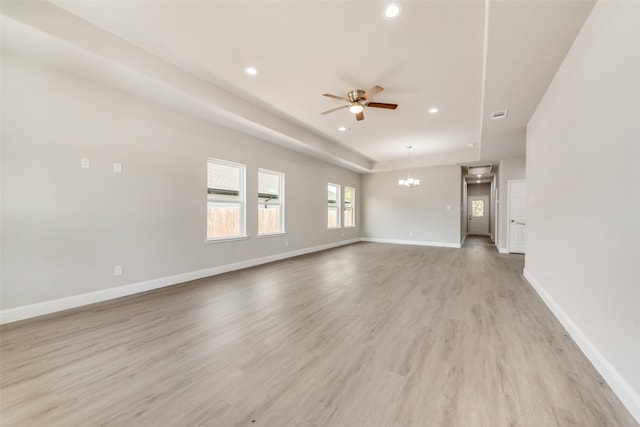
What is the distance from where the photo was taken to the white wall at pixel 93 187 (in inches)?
104

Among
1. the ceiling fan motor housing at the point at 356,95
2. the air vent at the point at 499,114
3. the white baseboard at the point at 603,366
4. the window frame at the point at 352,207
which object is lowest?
the white baseboard at the point at 603,366

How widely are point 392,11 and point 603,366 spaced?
132 inches

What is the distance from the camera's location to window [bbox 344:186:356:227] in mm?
9211

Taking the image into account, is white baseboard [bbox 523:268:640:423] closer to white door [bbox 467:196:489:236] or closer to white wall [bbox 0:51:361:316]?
white wall [bbox 0:51:361:316]

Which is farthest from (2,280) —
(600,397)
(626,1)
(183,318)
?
(626,1)

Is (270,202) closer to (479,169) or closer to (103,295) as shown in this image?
(103,295)

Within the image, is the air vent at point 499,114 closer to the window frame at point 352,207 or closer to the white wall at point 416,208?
the white wall at point 416,208

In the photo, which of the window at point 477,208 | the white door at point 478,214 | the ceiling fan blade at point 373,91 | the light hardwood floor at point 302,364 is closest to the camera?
the light hardwood floor at point 302,364

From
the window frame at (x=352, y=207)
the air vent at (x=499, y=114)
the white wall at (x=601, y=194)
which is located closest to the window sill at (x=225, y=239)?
the window frame at (x=352, y=207)

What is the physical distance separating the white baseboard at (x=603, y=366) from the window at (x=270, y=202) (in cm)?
506

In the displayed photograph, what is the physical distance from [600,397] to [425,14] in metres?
3.30

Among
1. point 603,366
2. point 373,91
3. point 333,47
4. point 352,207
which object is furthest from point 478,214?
point 333,47

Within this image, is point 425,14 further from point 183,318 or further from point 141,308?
point 141,308

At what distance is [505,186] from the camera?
23.2ft
